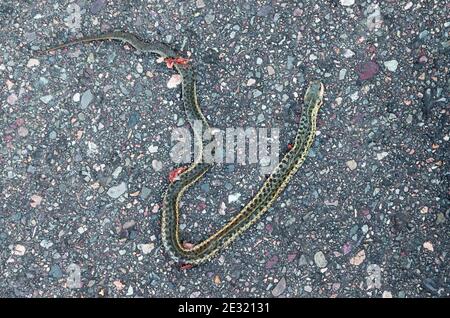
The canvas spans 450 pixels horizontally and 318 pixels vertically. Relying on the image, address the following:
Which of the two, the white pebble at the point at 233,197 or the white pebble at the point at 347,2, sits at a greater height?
the white pebble at the point at 347,2

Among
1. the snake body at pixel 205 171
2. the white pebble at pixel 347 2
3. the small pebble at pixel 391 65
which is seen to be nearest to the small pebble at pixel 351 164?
the snake body at pixel 205 171

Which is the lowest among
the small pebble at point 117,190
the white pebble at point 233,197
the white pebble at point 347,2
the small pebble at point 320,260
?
the small pebble at point 320,260

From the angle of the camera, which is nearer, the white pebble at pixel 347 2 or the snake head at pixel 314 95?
the snake head at pixel 314 95

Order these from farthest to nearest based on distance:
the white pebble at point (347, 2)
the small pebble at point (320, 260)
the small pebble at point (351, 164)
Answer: the white pebble at point (347, 2) < the small pebble at point (351, 164) < the small pebble at point (320, 260)

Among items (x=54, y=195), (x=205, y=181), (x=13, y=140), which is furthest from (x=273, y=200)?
(x=13, y=140)

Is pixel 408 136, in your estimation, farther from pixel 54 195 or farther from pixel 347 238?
pixel 54 195

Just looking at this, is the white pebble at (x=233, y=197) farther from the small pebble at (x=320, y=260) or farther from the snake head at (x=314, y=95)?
the snake head at (x=314, y=95)

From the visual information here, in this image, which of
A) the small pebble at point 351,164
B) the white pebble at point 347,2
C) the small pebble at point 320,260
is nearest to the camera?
the small pebble at point 320,260

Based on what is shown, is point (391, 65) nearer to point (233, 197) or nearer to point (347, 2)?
point (347, 2)

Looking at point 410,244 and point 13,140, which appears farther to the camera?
point 13,140
